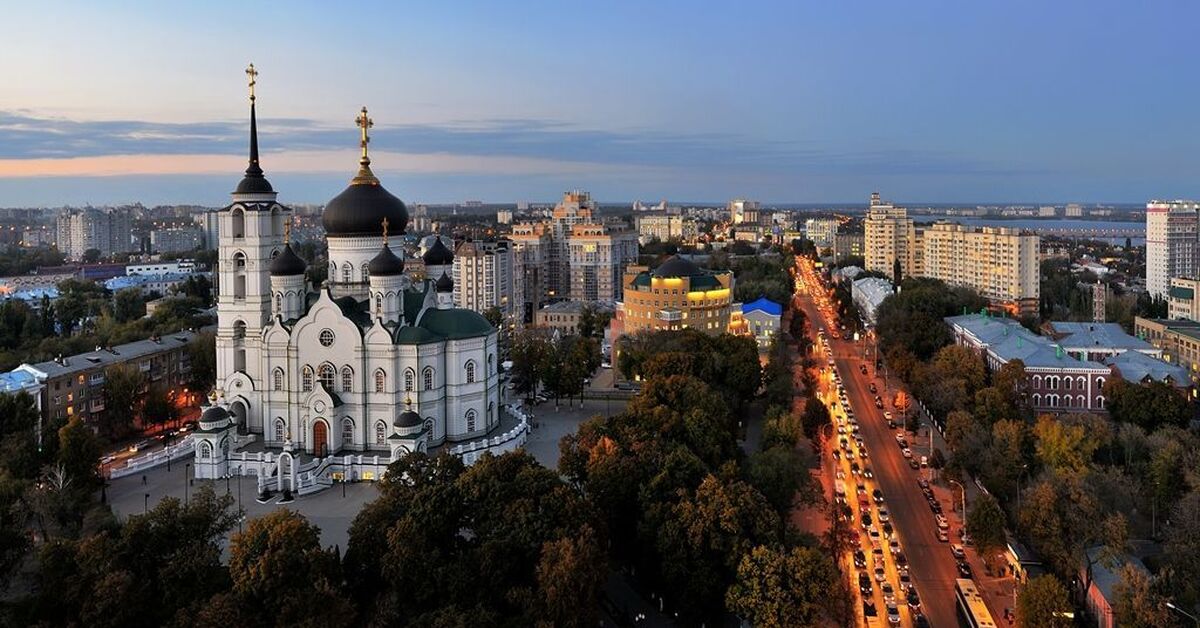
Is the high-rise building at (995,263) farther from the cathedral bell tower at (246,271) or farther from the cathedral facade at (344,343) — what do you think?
the cathedral bell tower at (246,271)

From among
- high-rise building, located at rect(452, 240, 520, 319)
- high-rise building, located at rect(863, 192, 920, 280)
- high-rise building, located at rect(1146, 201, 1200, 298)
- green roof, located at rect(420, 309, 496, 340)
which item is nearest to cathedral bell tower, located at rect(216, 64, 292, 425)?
green roof, located at rect(420, 309, 496, 340)

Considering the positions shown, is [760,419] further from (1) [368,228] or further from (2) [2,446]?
(2) [2,446]

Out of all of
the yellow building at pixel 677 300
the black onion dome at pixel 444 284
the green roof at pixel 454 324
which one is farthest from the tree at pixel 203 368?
the yellow building at pixel 677 300

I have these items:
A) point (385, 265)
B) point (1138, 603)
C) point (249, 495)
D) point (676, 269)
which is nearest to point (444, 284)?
point (385, 265)

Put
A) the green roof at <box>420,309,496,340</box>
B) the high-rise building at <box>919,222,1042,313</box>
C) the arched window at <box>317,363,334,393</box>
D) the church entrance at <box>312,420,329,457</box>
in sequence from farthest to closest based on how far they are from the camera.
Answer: the high-rise building at <box>919,222,1042,313</box> → the green roof at <box>420,309,496,340</box> → the arched window at <box>317,363,334,393</box> → the church entrance at <box>312,420,329,457</box>

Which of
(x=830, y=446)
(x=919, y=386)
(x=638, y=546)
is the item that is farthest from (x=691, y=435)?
(x=919, y=386)

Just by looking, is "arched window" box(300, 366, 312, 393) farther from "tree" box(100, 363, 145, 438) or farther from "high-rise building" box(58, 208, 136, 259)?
"high-rise building" box(58, 208, 136, 259)

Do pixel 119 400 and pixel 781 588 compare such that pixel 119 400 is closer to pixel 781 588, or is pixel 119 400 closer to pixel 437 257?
pixel 437 257
